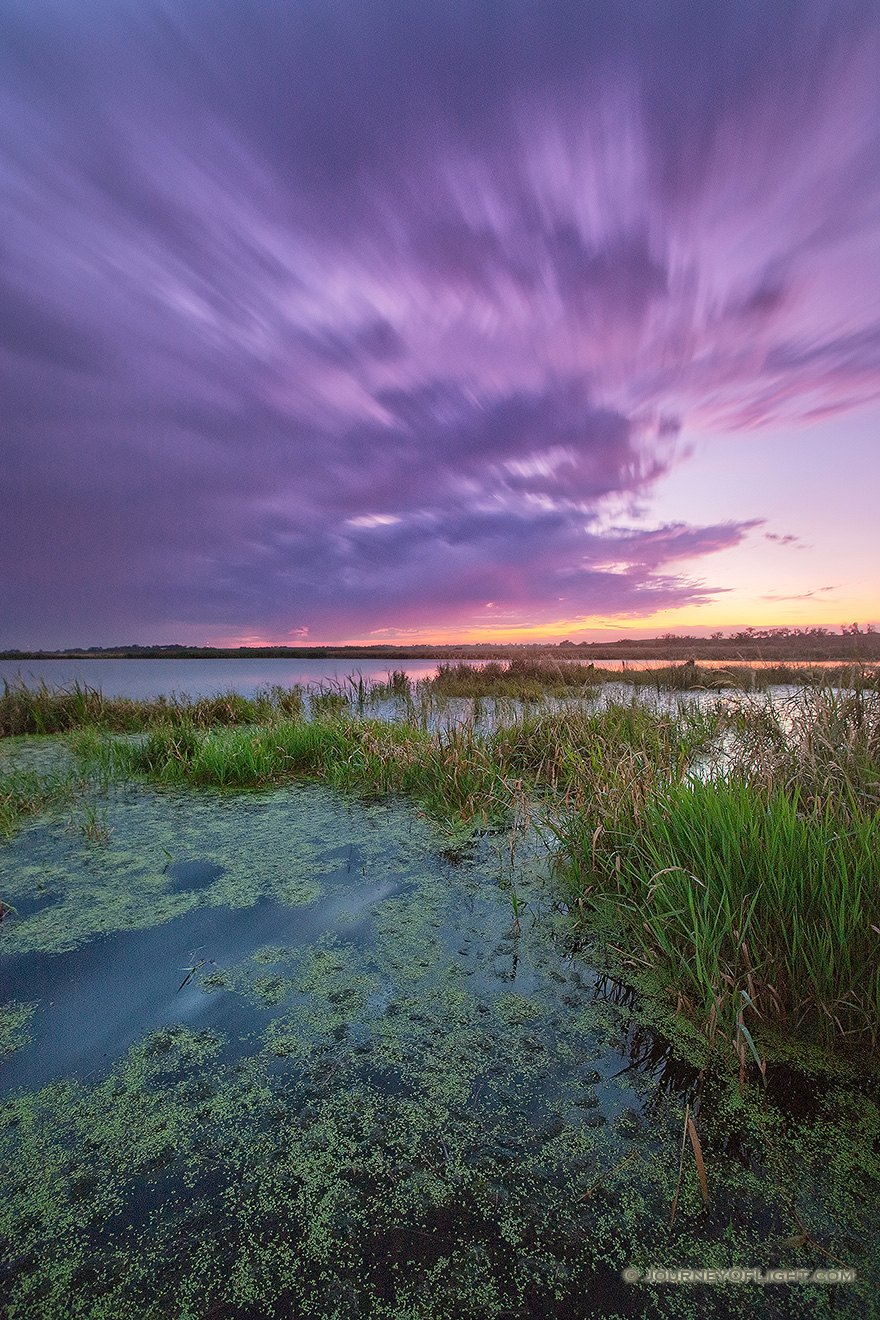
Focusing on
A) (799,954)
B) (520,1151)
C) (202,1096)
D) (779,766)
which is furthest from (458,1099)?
(779,766)

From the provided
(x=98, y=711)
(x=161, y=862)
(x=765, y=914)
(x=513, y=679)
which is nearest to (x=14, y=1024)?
(x=161, y=862)

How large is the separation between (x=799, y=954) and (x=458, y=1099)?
1.28 m

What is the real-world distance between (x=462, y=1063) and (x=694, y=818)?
1.48m

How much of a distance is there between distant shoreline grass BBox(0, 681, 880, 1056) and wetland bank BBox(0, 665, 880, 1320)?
2 cm

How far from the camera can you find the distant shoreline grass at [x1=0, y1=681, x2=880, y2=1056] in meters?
1.81

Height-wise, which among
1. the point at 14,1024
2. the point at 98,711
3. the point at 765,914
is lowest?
the point at 14,1024

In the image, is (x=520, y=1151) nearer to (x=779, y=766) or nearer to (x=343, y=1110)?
(x=343, y=1110)

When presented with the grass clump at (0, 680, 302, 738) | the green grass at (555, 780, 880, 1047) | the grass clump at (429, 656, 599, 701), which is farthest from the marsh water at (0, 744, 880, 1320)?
the grass clump at (429, 656, 599, 701)

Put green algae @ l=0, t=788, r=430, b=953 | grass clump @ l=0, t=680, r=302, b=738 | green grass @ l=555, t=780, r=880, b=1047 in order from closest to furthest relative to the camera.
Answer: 1. green grass @ l=555, t=780, r=880, b=1047
2. green algae @ l=0, t=788, r=430, b=953
3. grass clump @ l=0, t=680, r=302, b=738

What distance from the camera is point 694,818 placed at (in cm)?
246

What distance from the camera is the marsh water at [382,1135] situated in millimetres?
1113

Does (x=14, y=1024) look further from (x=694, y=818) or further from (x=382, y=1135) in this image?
(x=694, y=818)

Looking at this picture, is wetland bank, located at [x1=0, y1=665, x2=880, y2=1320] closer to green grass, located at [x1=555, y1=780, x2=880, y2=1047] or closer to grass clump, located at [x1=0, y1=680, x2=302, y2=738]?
green grass, located at [x1=555, y1=780, x2=880, y2=1047]

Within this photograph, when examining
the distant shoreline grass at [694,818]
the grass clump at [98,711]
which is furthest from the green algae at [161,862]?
the grass clump at [98,711]
